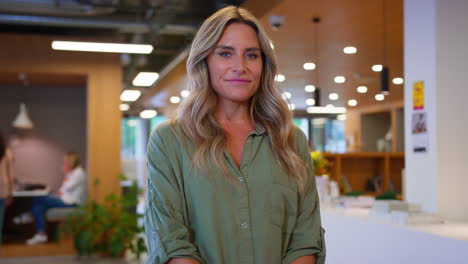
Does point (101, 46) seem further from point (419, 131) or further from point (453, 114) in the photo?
point (453, 114)

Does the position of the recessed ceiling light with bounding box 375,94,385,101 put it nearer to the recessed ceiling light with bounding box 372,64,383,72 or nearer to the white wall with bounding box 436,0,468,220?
the recessed ceiling light with bounding box 372,64,383,72

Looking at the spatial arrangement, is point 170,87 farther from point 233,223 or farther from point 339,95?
point 233,223

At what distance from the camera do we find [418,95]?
13.2 ft

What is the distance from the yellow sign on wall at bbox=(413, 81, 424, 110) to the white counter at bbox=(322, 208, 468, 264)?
2.69ft

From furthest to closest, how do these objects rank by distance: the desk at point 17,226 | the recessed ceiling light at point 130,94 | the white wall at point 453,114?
the recessed ceiling light at point 130,94 → the desk at point 17,226 → the white wall at point 453,114

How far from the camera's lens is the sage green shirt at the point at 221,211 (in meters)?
1.57

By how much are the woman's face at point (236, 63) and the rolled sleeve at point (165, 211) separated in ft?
0.78

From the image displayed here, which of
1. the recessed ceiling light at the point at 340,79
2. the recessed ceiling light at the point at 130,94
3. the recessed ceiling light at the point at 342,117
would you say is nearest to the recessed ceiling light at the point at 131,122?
the recessed ceiling light at the point at 130,94

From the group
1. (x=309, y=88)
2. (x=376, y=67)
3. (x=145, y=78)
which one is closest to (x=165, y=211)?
Answer: (x=309, y=88)

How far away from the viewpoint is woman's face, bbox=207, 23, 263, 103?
169 cm

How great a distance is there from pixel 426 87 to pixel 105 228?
5627 millimetres

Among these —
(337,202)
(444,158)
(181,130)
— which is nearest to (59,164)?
(337,202)

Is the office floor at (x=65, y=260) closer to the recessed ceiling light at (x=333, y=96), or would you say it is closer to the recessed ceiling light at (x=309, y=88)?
the recessed ceiling light at (x=309, y=88)

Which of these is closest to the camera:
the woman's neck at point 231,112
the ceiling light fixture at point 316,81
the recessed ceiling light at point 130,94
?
the woman's neck at point 231,112
